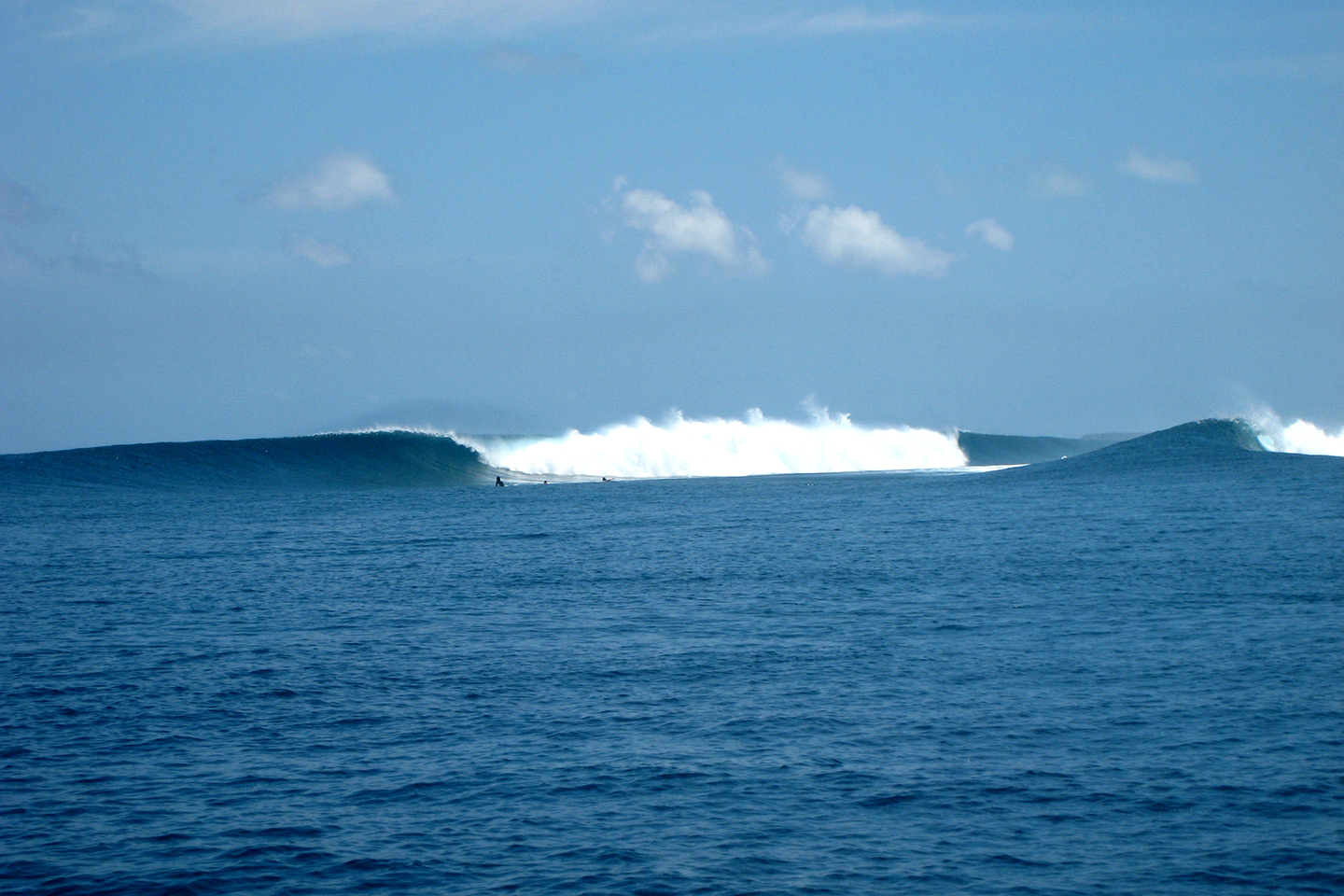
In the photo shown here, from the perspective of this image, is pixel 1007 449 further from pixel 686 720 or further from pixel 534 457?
pixel 686 720

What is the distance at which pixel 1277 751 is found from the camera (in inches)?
410

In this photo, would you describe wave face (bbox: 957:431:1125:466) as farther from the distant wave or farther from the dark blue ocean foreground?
the dark blue ocean foreground

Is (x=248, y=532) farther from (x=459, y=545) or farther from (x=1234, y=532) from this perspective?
(x=1234, y=532)

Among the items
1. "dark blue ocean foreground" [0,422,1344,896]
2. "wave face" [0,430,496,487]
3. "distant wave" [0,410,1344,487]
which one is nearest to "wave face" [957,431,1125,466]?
"distant wave" [0,410,1344,487]

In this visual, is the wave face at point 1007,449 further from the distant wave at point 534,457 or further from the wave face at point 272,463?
the wave face at point 272,463

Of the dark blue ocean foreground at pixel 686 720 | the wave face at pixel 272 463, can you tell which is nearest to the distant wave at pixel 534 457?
the wave face at pixel 272 463

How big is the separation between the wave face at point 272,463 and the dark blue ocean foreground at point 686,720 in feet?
81.4

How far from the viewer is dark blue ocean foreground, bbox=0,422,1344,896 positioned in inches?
332

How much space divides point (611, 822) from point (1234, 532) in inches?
790

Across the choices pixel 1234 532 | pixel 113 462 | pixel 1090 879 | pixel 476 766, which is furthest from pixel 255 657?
pixel 113 462

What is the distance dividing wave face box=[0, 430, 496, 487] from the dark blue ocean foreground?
2482cm

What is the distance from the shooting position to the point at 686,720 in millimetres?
11773

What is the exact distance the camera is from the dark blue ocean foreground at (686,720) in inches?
332

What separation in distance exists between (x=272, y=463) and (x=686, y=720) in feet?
157
